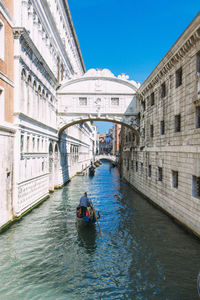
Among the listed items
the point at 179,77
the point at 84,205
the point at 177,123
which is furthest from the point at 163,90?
the point at 84,205

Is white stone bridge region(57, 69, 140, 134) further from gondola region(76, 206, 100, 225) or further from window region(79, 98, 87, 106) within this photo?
gondola region(76, 206, 100, 225)

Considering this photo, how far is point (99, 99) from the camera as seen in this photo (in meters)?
20.3

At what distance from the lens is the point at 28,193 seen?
13.3 m

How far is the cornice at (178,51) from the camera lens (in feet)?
31.3

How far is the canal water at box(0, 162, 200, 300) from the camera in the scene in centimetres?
624

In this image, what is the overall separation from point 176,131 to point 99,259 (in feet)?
23.0

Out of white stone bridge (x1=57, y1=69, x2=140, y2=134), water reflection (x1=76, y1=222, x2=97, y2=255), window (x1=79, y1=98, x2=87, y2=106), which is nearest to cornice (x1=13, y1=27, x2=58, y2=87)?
white stone bridge (x1=57, y1=69, x2=140, y2=134)

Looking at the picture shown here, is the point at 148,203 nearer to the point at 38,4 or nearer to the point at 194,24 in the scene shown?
the point at 194,24

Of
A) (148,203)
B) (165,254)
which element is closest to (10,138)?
(165,254)

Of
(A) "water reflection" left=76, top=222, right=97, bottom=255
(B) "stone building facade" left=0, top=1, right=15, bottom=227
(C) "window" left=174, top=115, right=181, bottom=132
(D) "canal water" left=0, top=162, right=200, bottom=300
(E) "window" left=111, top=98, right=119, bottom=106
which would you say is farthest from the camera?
(E) "window" left=111, top=98, right=119, bottom=106

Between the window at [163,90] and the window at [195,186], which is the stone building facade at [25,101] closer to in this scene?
the window at [163,90]

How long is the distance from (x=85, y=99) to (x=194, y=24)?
39.7ft

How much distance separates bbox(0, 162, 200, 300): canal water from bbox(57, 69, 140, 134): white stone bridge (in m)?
9.71

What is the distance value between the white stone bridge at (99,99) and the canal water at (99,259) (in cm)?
971
